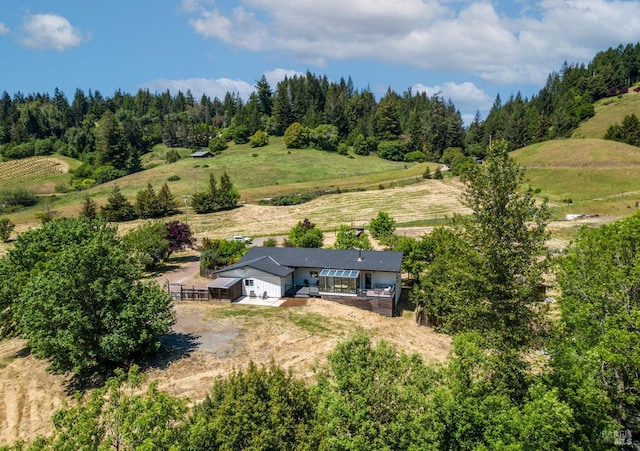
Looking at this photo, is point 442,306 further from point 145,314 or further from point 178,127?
point 178,127

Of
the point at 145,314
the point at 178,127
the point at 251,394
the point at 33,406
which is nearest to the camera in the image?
the point at 251,394

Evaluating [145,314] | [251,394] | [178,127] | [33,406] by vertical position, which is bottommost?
[33,406]

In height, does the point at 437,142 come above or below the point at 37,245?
above

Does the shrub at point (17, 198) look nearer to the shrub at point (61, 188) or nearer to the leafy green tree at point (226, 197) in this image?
the shrub at point (61, 188)

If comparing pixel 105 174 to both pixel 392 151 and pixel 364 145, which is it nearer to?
pixel 364 145

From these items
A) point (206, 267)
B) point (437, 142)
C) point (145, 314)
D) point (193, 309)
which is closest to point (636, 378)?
point (145, 314)

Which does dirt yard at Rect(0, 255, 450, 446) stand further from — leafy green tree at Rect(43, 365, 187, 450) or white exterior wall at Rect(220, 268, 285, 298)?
leafy green tree at Rect(43, 365, 187, 450)

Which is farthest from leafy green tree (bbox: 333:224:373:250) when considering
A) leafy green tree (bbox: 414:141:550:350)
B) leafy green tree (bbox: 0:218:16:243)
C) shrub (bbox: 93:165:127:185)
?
shrub (bbox: 93:165:127:185)
